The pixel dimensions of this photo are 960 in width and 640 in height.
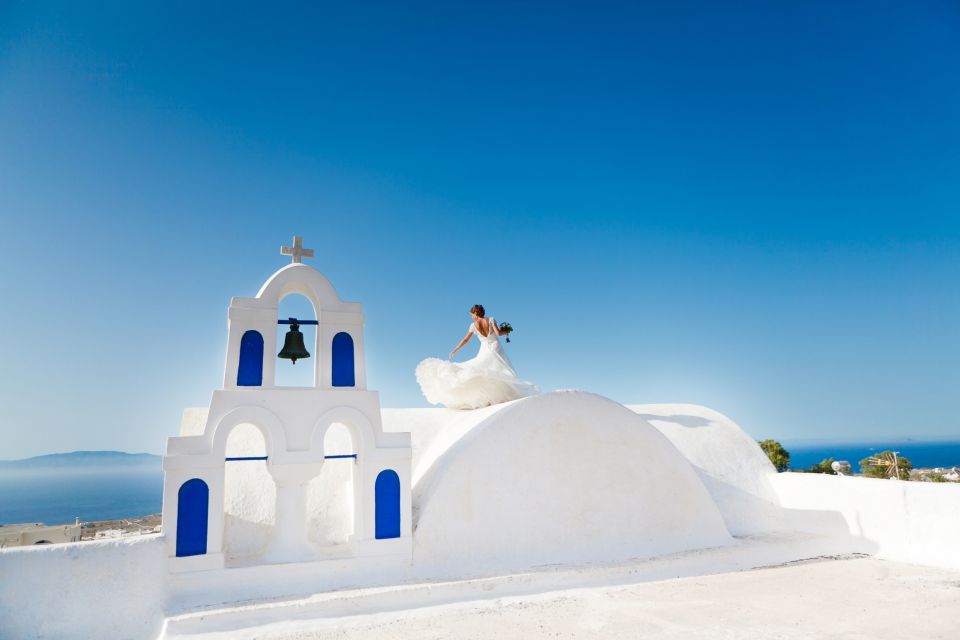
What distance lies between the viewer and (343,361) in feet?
26.4

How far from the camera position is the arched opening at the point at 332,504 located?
872 cm

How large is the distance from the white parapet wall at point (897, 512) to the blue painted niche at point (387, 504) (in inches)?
316

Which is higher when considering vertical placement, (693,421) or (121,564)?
(693,421)

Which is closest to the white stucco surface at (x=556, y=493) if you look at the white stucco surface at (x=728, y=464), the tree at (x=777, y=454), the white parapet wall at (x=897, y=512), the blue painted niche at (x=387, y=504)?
the blue painted niche at (x=387, y=504)

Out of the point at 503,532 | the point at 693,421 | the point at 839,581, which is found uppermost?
the point at 693,421

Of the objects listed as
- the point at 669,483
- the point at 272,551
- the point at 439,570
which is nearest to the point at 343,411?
the point at 272,551

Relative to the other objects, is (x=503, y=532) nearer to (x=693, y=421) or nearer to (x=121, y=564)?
(x=121, y=564)

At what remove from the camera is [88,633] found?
6215 millimetres

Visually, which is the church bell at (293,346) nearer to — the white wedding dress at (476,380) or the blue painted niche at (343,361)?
the blue painted niche at (343,361)

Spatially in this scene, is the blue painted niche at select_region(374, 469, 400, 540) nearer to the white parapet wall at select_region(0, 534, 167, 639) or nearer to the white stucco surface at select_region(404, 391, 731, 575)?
the white stucco surface at select_region(404, 391, 731, 575)

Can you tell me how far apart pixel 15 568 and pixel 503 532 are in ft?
18.4

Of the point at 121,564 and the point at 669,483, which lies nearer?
the point at 121,564

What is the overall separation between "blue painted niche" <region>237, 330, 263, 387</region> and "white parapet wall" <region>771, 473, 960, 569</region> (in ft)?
33.0

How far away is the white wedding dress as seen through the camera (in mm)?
10672
